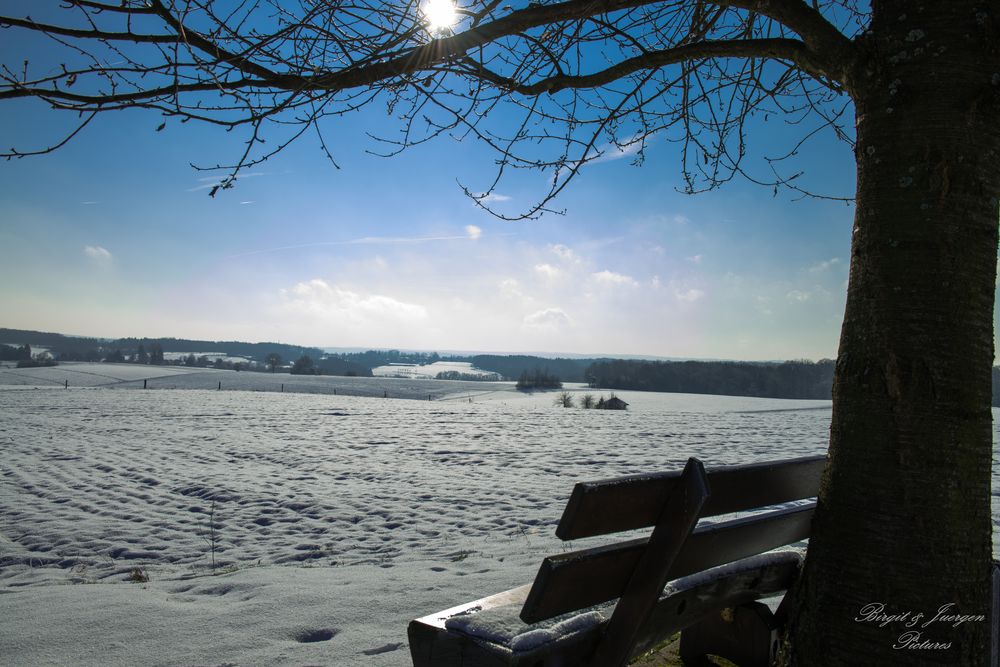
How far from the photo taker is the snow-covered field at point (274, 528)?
11.3 ft

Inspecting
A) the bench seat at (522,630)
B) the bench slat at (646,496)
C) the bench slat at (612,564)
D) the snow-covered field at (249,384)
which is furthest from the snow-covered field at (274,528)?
the snow-covered field at (249,384)

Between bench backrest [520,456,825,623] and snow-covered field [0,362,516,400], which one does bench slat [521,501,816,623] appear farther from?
snow-covered field [0,362,516,400]

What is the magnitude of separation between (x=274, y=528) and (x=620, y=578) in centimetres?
665

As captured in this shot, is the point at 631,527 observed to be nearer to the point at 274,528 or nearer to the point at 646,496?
the point at 646,496

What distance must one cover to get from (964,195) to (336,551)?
6.12 meters

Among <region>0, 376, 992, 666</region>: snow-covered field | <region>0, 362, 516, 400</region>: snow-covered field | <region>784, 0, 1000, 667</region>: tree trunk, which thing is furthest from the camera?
<region>0, 362, 516, 400</region>: snow-covered field

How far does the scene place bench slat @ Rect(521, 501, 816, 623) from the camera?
1.66 meters

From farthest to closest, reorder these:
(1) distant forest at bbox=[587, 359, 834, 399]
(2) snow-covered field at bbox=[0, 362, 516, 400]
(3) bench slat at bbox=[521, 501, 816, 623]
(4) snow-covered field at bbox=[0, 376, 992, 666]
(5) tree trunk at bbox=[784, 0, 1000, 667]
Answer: (1) distant forest at bbox=[587, 359, 834, 399], (2) snow-covered field at bbox=[0, 362, 516, 400], (4) snow-covered field at bbox=[0, 376, 992, 666], (5) tree trunk at bbox=[784, 0, 1000, 667], (3) bench slat at bbox=[521, 501, 816, 623]

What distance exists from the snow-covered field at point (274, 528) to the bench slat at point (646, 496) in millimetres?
1859

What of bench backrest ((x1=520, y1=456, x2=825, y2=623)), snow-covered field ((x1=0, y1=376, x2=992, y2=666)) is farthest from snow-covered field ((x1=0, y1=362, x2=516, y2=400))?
bench backrest ((x1=520, y1=456, x2=825, y2=623))

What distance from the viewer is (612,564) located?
1.82 meters

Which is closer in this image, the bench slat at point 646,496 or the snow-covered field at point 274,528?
the bench slat at point 646,496

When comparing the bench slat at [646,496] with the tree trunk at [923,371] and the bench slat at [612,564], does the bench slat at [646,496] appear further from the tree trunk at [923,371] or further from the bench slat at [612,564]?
the tree trunk at [923,371]

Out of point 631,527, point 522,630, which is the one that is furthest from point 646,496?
point 522,630
